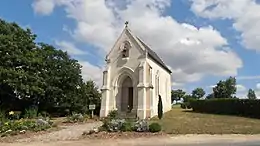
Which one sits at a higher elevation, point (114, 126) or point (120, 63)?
point (120, 63)

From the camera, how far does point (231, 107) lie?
3497cm

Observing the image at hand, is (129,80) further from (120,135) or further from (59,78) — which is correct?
(120,135)

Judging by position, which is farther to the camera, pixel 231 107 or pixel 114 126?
pixel 231 107

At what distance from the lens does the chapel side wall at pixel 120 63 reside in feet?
104

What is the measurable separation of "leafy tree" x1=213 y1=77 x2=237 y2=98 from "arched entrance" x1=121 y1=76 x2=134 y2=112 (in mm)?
38671

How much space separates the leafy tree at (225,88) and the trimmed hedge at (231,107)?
87.0 feet

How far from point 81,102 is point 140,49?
998 cm

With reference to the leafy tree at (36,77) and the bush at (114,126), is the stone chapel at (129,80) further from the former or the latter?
the bush at (114,126)

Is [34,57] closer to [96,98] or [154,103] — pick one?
[96,98]

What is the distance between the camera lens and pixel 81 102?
117 feet

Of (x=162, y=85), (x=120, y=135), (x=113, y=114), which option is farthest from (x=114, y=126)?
(x=162, y=85)

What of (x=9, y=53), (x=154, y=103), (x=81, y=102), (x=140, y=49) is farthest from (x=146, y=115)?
(x=9, y=53)

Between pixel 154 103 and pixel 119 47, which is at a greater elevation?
pixel 119 47

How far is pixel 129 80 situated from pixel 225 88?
3977cm
